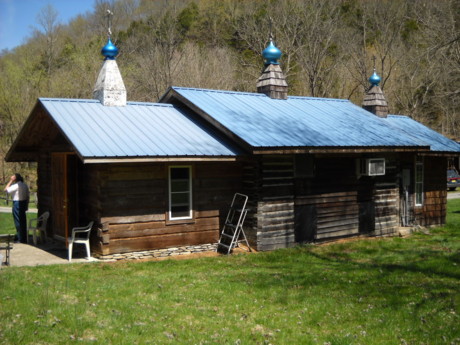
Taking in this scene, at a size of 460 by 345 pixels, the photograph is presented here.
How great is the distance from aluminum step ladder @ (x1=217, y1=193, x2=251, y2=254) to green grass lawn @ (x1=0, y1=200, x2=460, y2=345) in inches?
40.8

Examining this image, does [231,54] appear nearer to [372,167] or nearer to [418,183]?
→ [418,183]

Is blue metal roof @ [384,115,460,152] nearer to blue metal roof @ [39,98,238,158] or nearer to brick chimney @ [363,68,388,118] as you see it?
brick chimney @ [363,68,388,118]

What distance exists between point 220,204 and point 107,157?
372cm

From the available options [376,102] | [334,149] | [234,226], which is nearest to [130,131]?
[234,226]

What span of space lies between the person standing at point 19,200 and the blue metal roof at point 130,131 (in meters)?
2.63

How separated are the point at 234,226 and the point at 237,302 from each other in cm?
484

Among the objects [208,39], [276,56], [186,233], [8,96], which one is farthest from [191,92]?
[208,39]

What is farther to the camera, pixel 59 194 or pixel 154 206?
pixel 59 194

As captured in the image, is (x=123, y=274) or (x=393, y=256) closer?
(x=123, y=274)

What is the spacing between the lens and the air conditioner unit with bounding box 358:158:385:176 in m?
14.8

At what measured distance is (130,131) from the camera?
12.4m

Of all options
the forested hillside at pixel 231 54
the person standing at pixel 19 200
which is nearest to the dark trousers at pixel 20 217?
the person standing at pixel 19 200

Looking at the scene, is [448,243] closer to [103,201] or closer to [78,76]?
[103,201]

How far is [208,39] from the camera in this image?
142 feet
